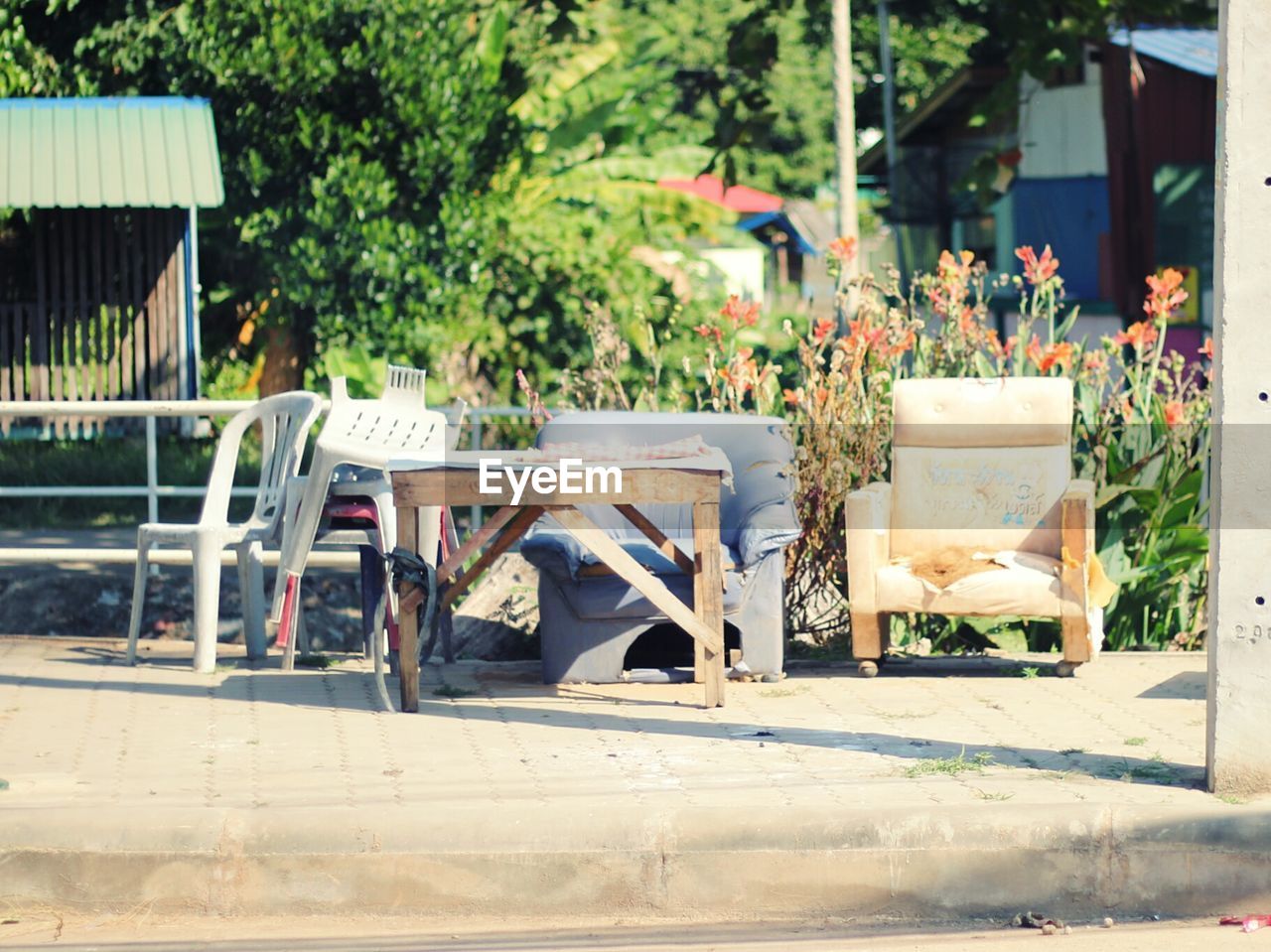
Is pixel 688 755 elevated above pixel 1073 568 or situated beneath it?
situated beneath

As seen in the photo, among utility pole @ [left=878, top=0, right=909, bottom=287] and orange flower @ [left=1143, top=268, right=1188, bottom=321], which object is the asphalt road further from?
utility pole @ [left=878, top=0, right=909, bottom=287]

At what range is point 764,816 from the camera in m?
5.11

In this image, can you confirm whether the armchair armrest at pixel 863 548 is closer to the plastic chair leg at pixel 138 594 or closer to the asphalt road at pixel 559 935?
the asphalt road at pixel 559 935

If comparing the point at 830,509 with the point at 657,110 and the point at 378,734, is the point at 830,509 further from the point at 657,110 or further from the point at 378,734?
the point at 657,110

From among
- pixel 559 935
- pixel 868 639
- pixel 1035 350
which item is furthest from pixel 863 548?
pixel 559 935

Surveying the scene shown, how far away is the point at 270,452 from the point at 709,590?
2.37m

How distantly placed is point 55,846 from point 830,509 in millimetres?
4189

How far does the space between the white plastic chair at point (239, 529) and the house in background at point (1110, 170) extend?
7535 mm

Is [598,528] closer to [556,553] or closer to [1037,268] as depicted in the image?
[556,553]

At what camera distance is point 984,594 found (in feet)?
24.0

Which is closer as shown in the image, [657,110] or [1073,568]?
[1073,568]

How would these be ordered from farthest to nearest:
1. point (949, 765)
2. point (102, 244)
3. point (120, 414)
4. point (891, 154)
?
point (891, 154) → point (102, 244) → point (120, 414) → point (949, 765)

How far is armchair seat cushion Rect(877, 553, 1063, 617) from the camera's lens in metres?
7.30

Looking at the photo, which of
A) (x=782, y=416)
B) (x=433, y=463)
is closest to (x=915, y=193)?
(x=782, y=416)
